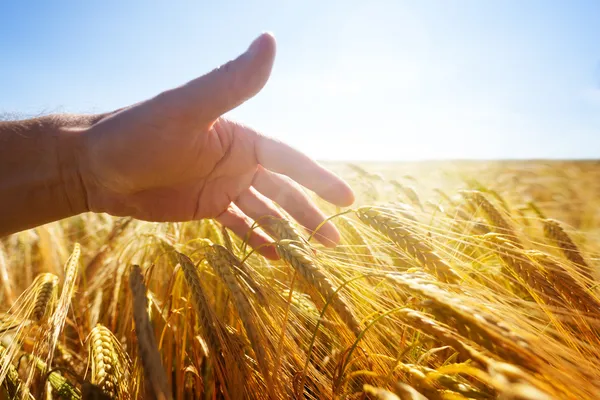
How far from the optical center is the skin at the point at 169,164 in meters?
1.12

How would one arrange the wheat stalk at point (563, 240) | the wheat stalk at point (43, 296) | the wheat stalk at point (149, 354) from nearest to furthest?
the wheat stalk at point (149, 354) → the wheat stalk at point (43, 296) → the wheat stalk at point (563, 240)

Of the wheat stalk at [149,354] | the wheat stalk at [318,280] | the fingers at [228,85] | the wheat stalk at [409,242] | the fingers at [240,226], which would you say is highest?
the fingers at [228,85]

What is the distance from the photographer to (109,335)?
101cm

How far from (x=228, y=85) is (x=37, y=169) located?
0.93 meters

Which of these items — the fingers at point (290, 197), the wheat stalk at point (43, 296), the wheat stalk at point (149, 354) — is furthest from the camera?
the fingers at point (290, 197)

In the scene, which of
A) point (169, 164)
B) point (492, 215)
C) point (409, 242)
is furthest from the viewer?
point (492, 215)

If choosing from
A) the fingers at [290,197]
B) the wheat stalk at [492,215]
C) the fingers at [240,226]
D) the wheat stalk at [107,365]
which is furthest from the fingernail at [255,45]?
the wheat stalk at [492,215]

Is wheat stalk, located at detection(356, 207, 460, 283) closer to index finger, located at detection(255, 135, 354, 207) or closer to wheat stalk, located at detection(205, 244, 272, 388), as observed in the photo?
index finger, located at detection(255, 135, 354, 207)

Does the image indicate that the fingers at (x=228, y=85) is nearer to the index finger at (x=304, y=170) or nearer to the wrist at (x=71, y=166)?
the index finger at (x=304, y=170)

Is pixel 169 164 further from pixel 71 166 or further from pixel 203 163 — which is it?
pixel 71 166

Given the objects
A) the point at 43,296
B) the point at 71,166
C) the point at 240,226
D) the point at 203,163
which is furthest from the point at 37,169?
the point at 240,226

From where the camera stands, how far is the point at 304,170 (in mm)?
1359

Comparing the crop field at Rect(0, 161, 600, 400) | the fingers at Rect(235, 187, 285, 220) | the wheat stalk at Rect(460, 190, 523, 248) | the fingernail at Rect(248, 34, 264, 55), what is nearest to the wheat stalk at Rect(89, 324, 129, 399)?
the crop field at Rect(0, 161, 600, 400)

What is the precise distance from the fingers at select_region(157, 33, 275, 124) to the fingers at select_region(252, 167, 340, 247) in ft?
1.93
